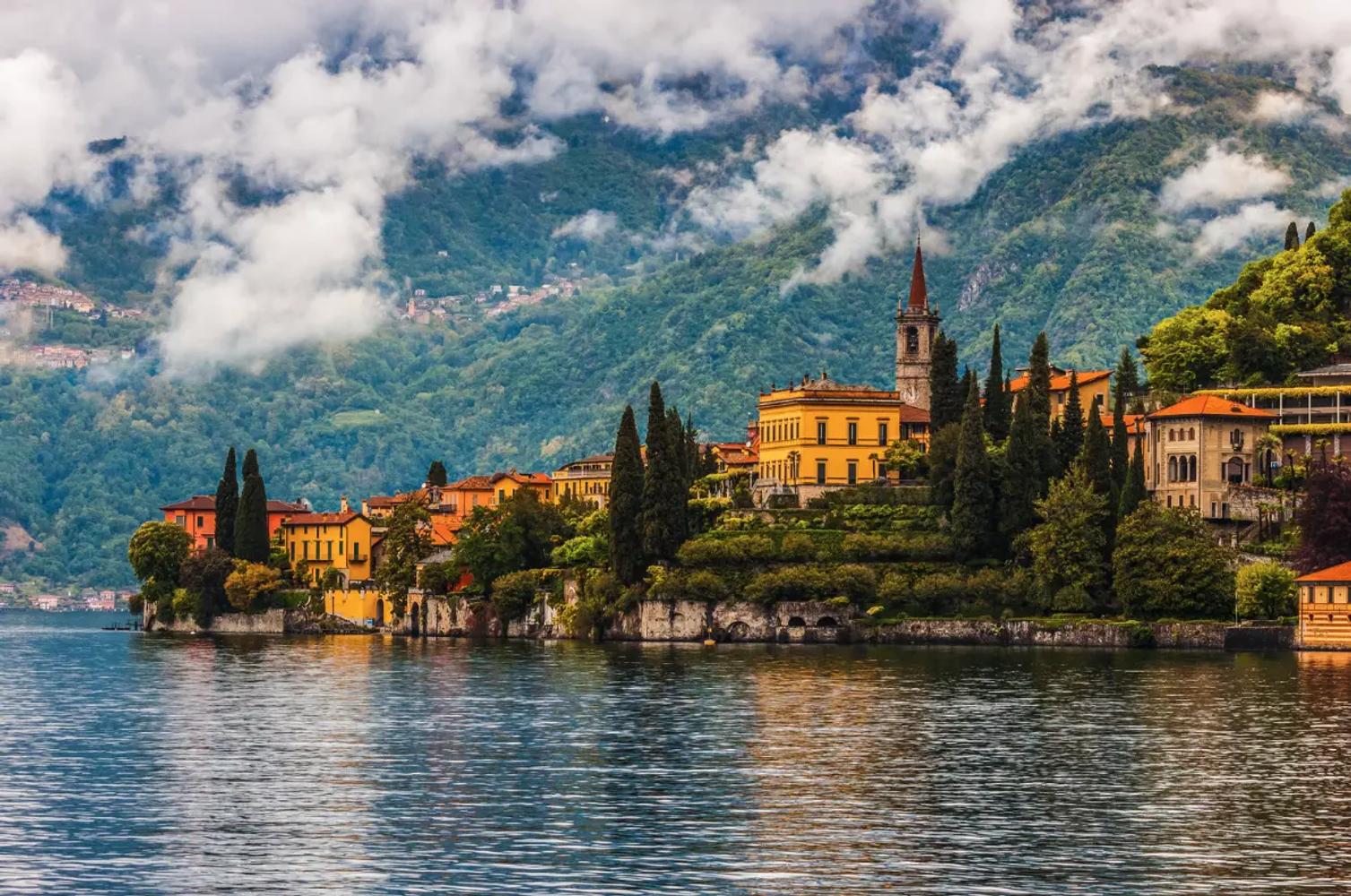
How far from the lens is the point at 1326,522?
120062 mm

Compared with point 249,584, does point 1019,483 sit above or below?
above

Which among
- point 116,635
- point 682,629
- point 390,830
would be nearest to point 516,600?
point 682,629

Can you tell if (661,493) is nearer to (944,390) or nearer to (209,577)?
(944,390)

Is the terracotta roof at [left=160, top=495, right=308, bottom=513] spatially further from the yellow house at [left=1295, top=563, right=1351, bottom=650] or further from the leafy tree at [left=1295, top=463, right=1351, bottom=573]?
the yellow house at [left=1295, top=563, right=1351, bottom=650]

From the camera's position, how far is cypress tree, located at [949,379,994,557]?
131 metres

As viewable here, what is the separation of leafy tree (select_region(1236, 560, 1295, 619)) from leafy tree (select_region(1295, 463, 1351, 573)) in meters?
1.24

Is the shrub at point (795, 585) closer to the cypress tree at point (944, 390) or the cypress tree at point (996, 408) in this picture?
the cypress tree at point (996, 408)

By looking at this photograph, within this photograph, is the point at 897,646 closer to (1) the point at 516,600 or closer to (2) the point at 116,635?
(1) the point at 516,600

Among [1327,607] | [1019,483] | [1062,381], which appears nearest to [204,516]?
[1062,381]

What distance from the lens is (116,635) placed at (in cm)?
18888

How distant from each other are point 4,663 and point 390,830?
85123 millimetres

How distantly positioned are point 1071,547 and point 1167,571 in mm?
5722

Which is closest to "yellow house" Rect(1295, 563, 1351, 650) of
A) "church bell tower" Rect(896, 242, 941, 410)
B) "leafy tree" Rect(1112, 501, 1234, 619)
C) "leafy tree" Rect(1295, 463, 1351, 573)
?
"leafy tree" Rect(1295, 463, 1351, 573)

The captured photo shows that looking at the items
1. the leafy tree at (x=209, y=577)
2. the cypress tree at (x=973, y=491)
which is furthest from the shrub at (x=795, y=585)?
the leafy tree at (x=209, y=577)
